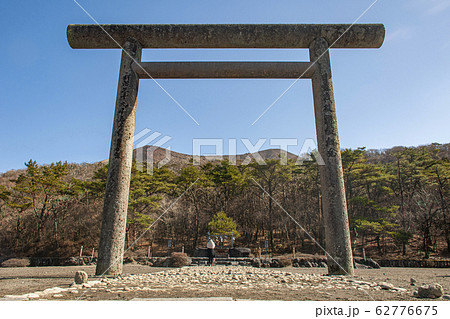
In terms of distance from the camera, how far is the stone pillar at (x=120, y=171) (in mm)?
5824

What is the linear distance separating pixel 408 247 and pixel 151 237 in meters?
25.5

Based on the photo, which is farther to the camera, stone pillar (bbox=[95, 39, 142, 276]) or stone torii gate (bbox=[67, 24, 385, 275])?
stone torii gate (bbox=[67, 24, 385, 275])

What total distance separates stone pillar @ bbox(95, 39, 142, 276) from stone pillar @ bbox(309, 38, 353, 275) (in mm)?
4688

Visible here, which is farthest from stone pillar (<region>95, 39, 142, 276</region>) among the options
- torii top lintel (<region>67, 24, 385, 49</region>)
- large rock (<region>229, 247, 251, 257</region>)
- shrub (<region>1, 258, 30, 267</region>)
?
shrub (<region>1, 258, 30, 267</region>)

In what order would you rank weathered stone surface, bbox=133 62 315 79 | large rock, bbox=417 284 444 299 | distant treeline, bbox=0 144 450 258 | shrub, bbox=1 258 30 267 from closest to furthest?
1. large rock, bbox=417 284 444 299
2. weathered stone surface, bbox=133 62 315 79
3. shrub, bbox=1 258 30 267
4. distant treeline, bbox=0 144 450 258

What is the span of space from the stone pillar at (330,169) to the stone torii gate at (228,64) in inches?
0.9

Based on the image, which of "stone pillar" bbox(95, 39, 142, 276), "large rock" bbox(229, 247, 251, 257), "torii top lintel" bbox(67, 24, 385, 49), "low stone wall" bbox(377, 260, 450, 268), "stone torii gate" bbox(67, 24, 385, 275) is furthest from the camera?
"large rock" bbox(229, 247, 251, 257)

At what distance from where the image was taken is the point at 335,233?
592cm

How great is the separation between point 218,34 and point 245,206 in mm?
27933

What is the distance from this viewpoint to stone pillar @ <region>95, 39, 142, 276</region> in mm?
5824

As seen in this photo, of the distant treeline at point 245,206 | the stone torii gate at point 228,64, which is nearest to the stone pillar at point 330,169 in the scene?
the stone torii gate at point 228,64

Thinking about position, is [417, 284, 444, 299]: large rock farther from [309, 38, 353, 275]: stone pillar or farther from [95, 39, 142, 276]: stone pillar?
[95, 39, 142, 276]: stone pillar
